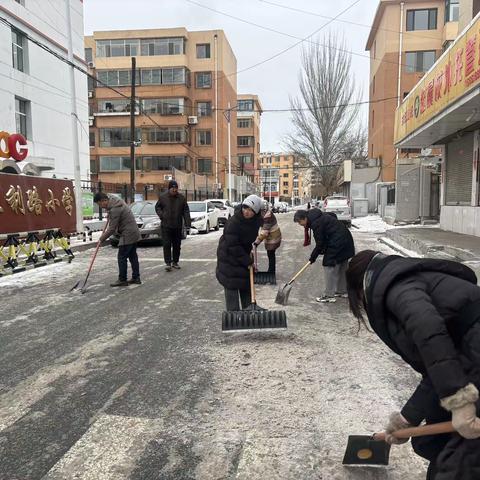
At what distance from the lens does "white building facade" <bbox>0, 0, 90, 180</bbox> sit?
69.5 feet

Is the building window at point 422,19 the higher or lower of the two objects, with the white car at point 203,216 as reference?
higher

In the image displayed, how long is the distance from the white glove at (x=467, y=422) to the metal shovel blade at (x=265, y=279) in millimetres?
7019

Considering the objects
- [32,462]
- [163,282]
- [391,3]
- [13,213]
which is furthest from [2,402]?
[391,3]

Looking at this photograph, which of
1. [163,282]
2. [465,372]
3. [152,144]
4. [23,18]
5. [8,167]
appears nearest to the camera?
[465,372]

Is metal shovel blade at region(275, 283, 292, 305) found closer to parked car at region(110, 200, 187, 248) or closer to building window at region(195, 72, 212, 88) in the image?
parked car at region(110, 200, 187, 248)

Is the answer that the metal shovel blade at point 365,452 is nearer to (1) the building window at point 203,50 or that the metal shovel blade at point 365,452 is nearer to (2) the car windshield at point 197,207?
(2) the car windshield at point 197,207

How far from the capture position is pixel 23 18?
22.3 m

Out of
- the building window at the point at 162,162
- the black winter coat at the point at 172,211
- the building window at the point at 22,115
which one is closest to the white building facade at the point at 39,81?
the building window at the point at 22,115

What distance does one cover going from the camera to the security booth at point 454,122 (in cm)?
963

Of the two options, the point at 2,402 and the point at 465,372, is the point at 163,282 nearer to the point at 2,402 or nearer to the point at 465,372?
the point at 2,402

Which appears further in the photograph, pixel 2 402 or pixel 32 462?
pixel 2 402

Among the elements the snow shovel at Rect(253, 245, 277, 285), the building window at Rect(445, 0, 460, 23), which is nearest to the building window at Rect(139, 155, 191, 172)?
the building window at Rect(445, 0, 460, 23)

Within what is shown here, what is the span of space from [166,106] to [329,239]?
46390mm

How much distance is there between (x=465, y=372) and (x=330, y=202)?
2617 centimetres
